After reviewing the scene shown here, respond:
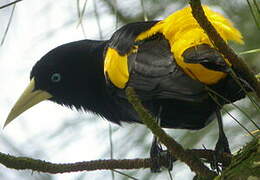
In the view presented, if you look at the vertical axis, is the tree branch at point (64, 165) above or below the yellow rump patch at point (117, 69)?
above

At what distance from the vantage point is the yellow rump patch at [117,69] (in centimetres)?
239

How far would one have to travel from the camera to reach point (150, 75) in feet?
7.26

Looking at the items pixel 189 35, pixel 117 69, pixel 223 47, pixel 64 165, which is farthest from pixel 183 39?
pixel 64 165

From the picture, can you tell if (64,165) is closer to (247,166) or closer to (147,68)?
(247,166)

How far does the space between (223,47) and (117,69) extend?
3.02 feet

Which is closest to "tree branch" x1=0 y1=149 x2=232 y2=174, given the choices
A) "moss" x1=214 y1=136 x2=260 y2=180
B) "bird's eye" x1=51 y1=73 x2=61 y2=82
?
"moss" x1=214 y1=136 x2=260 y2=180

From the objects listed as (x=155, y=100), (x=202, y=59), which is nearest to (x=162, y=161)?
(x=155, y=100)

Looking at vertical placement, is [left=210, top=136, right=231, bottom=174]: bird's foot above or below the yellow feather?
below

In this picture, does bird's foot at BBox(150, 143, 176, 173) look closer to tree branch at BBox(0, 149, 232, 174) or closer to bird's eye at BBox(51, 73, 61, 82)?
tree branch at BBox(0, 149, 232, 174)

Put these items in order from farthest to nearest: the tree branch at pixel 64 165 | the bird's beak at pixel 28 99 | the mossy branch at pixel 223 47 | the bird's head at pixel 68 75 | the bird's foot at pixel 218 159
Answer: the bird's head at pixel 68 75 < the bird's beak at pixel 28 99 < the bird's foot at pixel 218 159 < the tree branch at pixel 64 165 < the mossy branch at pixel 223 47

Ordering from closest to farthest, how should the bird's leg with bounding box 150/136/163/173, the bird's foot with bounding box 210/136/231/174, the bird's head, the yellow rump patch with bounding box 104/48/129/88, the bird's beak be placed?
the bird's foot with bounding box 210/136/231/174 → the bird's leg with bounding box 150/136/163/173 → the yellow rump patch with bounding box 104/48/129/88 → the bird's beak → the bird's head

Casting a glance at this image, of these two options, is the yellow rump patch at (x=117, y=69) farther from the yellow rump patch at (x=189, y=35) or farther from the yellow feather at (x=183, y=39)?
the yellow rump patch at (x=189, y=35)

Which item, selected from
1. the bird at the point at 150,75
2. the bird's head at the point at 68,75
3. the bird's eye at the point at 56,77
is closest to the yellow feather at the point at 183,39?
the bird at the point at 150,75

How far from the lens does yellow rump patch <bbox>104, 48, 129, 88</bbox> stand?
239 centimetres
